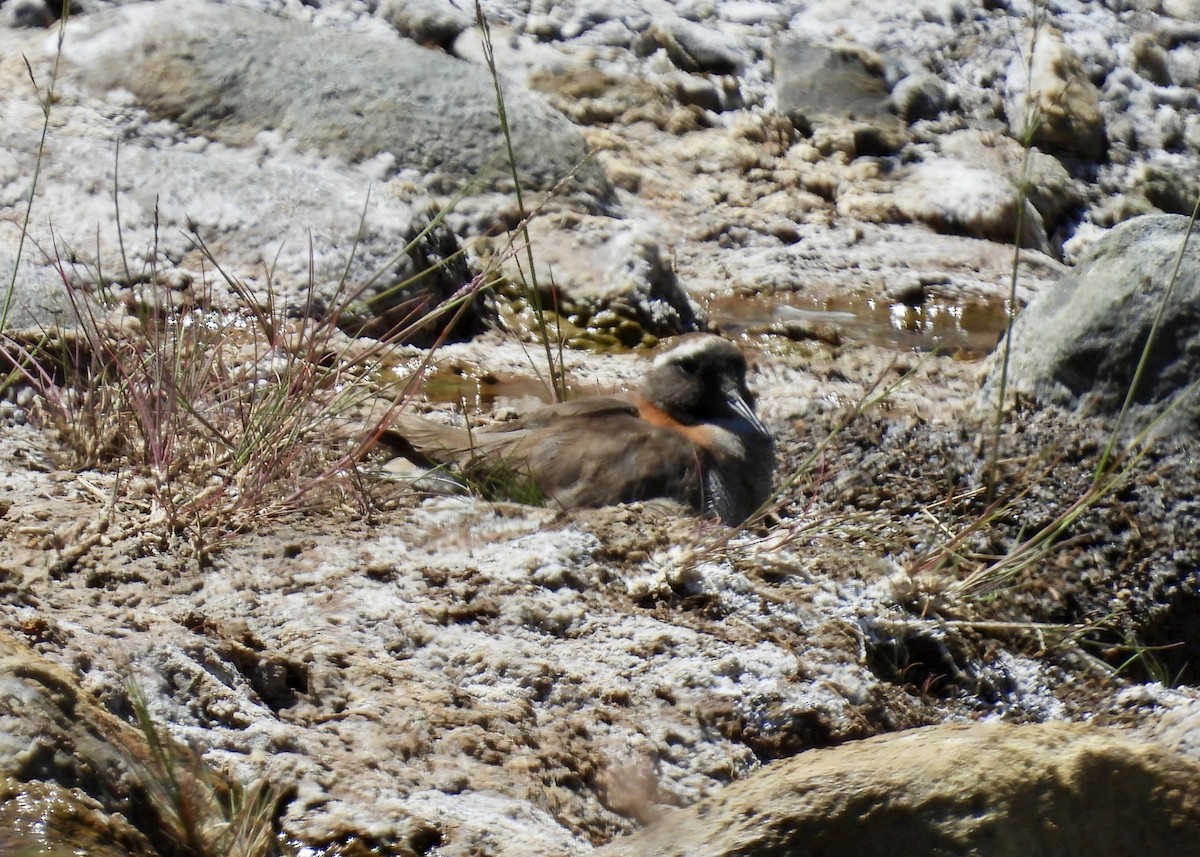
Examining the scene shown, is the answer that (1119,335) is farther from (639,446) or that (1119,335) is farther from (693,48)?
(693,48)

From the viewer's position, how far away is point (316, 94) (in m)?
8.22

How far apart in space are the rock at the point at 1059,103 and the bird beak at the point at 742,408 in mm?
4509

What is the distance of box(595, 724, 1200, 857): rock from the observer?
111 inches

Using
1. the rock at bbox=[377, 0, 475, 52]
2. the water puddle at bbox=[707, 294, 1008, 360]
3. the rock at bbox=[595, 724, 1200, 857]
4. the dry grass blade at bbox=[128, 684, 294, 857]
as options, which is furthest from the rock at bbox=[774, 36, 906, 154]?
the dry grass blade at bbox=[128, 684, 294, 857]

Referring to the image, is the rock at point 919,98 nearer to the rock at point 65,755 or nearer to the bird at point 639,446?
the bird at point 639,446

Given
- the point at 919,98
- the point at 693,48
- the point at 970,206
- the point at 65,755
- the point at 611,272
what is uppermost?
the point at 65,755

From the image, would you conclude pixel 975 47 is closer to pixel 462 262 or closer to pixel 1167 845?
pixel 462 262

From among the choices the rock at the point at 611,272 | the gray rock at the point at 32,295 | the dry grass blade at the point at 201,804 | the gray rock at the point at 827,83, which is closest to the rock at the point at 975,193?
the gray rock at the point at 827,83

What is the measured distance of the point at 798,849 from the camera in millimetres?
2809

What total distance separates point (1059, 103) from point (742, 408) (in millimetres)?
4844

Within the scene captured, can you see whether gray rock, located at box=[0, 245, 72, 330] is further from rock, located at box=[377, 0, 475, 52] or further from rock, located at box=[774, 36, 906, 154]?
rock, located at box=[774, 36, 906, 154]

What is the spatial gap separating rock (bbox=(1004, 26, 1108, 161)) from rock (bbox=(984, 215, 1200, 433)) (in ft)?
13.8

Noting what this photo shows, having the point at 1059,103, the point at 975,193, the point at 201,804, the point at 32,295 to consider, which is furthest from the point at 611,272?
the point at 201,804

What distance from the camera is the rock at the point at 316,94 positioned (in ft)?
26.5
